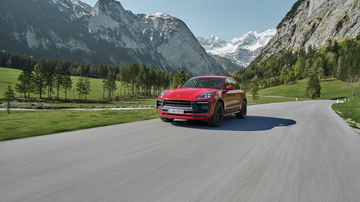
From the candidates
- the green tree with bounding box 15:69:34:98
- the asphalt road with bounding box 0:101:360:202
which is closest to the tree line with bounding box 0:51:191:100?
the green tree with bounding box 15:69:34:98

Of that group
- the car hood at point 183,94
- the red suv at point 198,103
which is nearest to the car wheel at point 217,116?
the red suv at point 198,103

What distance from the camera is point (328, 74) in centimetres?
11312

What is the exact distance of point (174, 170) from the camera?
3.19m

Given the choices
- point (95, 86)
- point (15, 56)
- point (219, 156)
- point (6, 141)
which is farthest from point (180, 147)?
point (15, 56)

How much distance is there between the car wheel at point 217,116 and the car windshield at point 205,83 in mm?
912

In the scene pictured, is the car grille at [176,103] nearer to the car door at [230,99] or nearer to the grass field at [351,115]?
the car door at [230,99]

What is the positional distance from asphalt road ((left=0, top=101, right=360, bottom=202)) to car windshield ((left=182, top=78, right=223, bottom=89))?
3564mm

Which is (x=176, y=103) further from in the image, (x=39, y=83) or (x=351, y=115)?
(x=39, y=83)

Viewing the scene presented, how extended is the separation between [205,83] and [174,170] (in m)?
5.98

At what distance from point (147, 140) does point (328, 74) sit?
133m

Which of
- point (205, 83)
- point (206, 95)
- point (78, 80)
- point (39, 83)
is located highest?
point (78, 80)

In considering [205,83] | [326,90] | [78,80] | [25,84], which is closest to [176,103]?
[205,83]

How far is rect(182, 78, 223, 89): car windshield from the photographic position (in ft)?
28.2

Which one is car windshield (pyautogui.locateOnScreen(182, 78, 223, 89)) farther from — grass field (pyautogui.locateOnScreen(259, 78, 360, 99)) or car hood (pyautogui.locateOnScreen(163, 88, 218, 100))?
grass field (pyautogui.locateOnScreen(259, 78, 360, 99))
